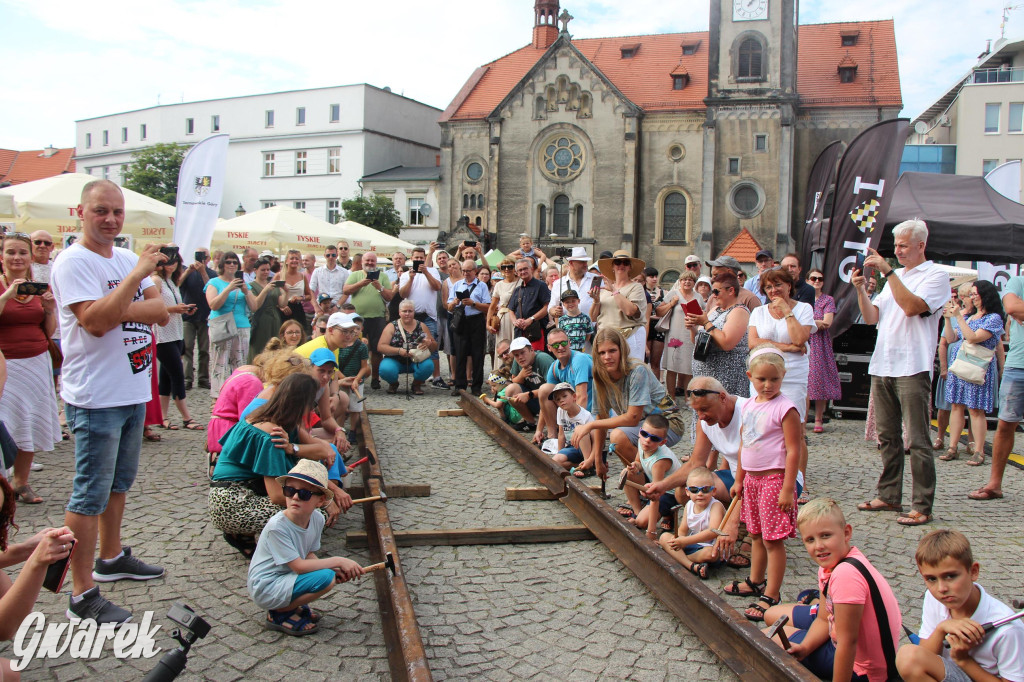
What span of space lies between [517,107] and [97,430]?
140ft

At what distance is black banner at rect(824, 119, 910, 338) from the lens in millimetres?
7664

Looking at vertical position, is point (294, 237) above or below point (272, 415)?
above

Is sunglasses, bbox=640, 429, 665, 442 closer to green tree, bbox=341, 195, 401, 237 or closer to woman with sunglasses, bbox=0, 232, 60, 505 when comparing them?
woman with sunglasses, bbox=0, 232, 60, 505

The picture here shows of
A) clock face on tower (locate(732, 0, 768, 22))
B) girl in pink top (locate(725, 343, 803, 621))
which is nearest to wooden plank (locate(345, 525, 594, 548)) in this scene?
girl in pink top (locate(725, 343, 803, 621))

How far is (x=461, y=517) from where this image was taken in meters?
5.82

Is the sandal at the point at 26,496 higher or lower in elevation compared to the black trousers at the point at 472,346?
lower

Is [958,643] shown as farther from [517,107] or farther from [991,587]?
[517,107]

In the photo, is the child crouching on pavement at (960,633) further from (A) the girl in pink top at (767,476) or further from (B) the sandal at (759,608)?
(A) the girl in pink top at (767,476)

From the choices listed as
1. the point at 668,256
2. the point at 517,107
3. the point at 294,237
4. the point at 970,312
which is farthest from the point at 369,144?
the point at 970,312

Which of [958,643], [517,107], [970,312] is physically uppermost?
[517,107]

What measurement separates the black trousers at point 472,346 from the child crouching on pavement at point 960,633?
8.62 metres

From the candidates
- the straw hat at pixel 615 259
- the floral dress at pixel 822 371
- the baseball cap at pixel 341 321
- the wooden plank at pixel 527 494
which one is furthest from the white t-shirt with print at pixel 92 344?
the floral dress at pixel 822 371

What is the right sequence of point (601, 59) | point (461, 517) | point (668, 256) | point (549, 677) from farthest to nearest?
point (601, 59) → point (668, 256) → point (461, 517) → point (549, 677)

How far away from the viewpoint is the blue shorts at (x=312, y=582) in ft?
12.6
